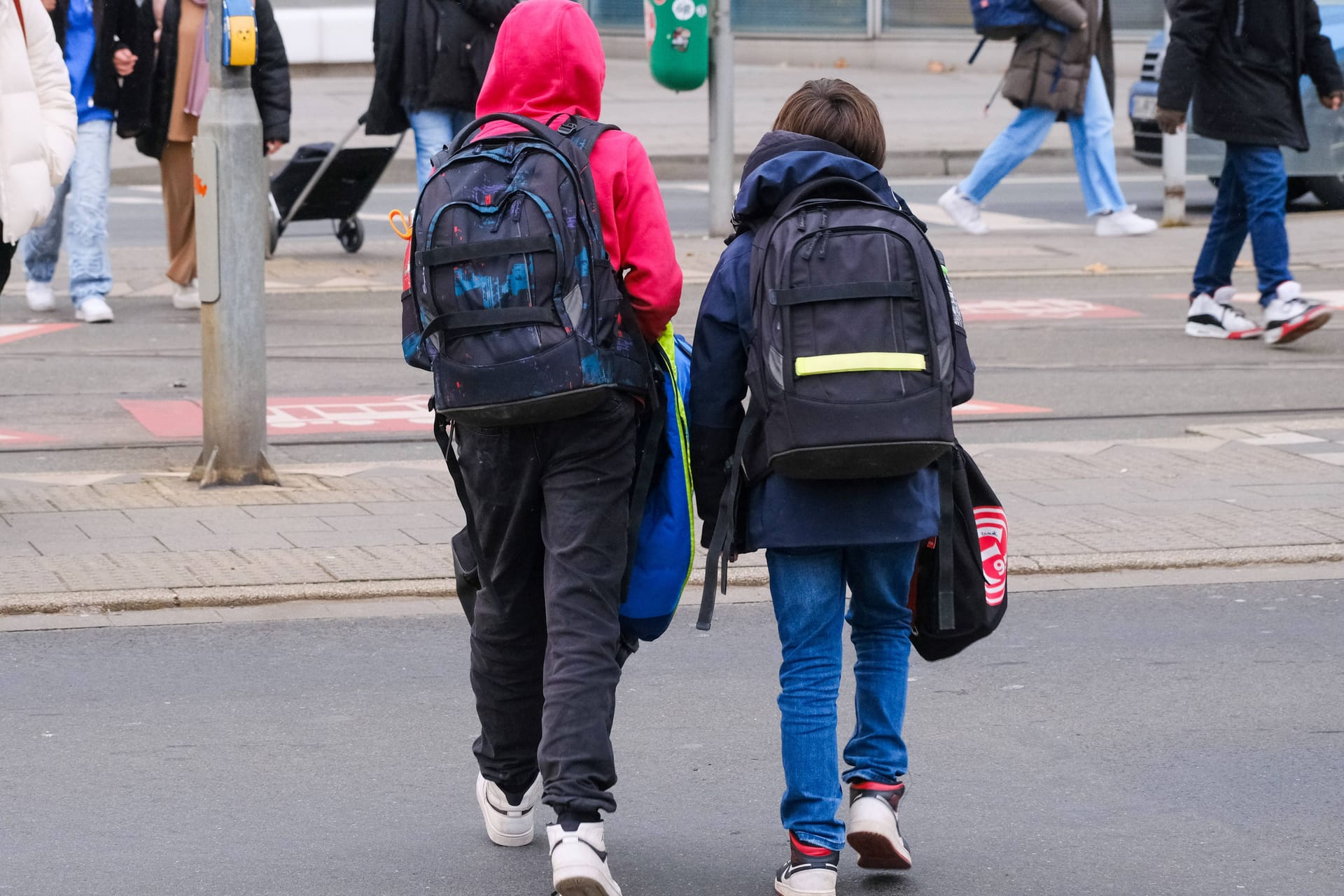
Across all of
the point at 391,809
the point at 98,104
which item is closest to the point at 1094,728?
the point at 391,809

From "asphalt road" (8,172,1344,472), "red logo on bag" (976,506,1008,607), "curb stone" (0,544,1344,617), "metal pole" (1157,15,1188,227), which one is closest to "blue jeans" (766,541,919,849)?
"red logo on bag" (976,506,1008,607)

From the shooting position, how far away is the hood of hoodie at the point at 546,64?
12.4 feet

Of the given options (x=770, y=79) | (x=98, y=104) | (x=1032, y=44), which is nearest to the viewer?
(x=98, y=104)

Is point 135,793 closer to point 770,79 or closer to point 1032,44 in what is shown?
point 1032,44

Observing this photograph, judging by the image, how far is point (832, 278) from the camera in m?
3.59

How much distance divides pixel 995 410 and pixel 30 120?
426 cm

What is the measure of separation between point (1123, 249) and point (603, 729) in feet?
33.5

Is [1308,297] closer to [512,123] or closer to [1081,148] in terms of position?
[1081,148]

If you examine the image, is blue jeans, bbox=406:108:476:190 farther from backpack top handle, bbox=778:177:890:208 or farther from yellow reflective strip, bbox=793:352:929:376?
yellow reflective strip, bbox=793:352:929:376

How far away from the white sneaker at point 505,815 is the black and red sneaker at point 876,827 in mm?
656

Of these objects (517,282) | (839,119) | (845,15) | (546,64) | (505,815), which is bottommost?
(845,15)

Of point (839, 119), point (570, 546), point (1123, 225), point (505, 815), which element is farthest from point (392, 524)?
point (1123, 225)

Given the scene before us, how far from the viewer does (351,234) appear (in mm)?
13180

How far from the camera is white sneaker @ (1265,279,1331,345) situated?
9625 mm
